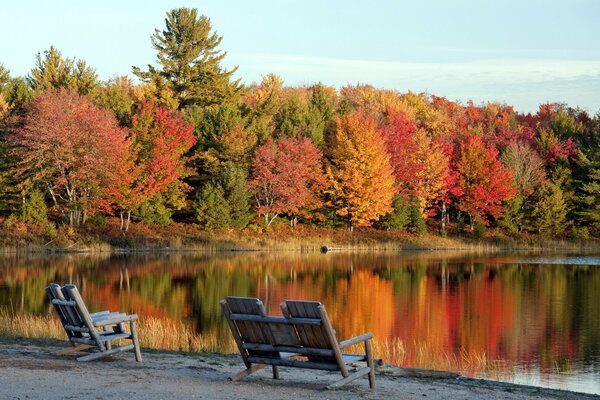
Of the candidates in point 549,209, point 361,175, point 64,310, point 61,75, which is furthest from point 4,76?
point 64,310

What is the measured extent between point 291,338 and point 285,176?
47.2 meters

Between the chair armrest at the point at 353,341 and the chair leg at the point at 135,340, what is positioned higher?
the chair armrest at the point at 353,341

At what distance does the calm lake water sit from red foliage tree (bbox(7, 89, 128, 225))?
619 centimetres

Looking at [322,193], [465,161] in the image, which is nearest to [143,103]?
[322,193]

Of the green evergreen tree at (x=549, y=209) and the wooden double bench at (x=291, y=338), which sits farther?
the green evergreen tree at (x=549, y=209)

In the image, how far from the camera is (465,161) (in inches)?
2557

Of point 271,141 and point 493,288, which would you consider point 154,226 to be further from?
point 493,288

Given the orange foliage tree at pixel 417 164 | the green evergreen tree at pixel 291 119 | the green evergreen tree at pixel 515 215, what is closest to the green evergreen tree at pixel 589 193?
the green evergreen tree at pixel 515 215

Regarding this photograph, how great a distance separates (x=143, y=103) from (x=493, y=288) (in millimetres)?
31004

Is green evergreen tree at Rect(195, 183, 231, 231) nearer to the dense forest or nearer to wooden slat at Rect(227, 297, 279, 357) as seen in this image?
the dense forest

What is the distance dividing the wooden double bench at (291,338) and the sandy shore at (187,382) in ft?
0.90

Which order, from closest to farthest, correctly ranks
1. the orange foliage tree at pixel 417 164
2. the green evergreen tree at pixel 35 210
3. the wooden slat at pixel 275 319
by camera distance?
the wooden slat at pixel 275 319 < the green evergreen tree at pixel 35 210 < the orange foliage tree at pixel 417 164

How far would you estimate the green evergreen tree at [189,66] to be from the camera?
2854 inches

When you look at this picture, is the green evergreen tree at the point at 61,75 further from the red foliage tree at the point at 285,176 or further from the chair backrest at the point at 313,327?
the chair backrest at the point at 313,327
